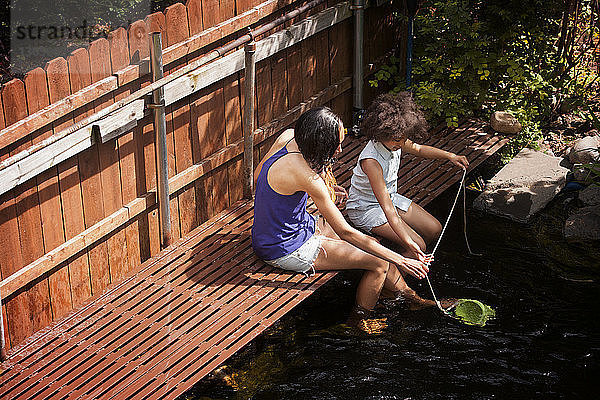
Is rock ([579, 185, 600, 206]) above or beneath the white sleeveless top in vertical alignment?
beneath

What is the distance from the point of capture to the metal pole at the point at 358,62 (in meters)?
6.96

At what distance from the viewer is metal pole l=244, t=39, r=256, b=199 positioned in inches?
225

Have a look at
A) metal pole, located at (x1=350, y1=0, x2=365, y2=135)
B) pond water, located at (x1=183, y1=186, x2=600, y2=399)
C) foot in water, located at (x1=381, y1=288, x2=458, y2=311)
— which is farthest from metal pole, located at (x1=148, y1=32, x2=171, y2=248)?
metal pole, located at (x1=350, y1=0, x2=365, y2=135)

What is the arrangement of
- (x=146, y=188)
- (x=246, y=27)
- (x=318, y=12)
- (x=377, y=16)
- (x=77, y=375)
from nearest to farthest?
(x=77, y=375)
(x=146, y=188)
(x=246, y=27)
(x=318, y=12)
(x=377, y=16)

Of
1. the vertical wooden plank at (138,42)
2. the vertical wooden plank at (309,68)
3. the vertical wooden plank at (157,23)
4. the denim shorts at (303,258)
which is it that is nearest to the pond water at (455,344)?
the denim shorts at (303,258)

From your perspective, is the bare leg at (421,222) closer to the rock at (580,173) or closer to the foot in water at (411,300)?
the foot in water at (411,300)

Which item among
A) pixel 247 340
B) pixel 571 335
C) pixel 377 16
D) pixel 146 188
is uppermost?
pixel 377 16

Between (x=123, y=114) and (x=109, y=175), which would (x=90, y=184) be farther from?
(x=123, y=114)

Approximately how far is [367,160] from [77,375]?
7.77 feet

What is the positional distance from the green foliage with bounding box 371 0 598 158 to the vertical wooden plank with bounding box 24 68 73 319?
3.58 meters

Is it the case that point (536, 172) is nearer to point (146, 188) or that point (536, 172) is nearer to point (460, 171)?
point (460, 171)

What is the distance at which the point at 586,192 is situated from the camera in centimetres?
684

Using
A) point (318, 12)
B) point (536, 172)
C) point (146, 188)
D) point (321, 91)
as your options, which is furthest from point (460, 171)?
point (146, 188)

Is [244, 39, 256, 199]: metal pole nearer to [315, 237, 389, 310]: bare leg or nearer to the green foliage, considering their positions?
[315, 237, 389, 310]: bare leg
